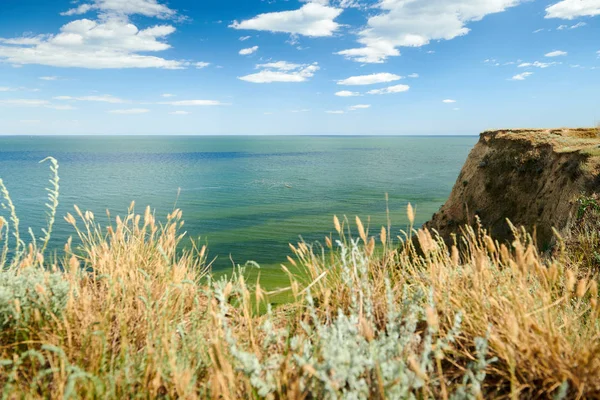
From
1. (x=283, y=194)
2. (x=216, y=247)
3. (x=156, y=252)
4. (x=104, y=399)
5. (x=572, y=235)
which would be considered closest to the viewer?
(x=104, y=399)

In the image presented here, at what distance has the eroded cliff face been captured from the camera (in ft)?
37.7

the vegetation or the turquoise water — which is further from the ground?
the vegetation

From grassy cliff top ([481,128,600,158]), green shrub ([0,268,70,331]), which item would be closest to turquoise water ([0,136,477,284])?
grassy cliff top ([481,128,600,158])

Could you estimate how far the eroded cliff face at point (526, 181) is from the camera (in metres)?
11.5

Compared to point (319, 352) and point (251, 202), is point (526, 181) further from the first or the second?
point (251, 202)

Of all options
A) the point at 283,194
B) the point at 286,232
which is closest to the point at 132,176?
the point at 283,194

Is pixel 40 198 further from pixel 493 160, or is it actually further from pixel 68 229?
pixel 493 160

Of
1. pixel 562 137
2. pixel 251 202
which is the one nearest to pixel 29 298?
pixel 562 137

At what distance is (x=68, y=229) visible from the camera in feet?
79.5

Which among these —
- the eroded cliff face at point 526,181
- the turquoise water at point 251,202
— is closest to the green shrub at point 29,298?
the eroded cliff face at point 526,181

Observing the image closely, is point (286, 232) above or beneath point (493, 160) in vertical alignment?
beneath

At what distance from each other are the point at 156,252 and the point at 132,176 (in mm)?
58342

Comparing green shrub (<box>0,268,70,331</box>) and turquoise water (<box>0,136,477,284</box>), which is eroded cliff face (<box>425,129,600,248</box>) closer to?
turquoise water (<box>0,136,477,284</box>)

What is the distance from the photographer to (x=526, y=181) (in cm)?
1506
